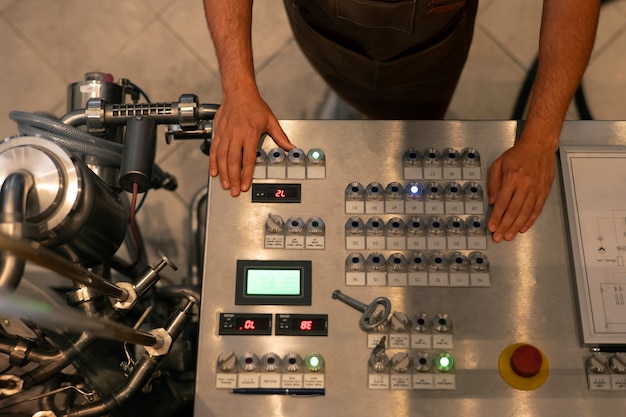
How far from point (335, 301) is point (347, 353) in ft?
0.27

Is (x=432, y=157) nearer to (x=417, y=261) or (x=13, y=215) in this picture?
(x=417, y=261)

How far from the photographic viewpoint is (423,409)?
0.98m

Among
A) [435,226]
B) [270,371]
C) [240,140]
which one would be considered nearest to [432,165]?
[435,226]

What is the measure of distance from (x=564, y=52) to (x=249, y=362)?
2.48ft

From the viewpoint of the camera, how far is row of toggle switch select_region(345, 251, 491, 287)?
3.42 ft

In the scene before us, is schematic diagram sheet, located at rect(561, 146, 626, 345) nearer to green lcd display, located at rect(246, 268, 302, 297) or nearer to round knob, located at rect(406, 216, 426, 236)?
round knob, located at rect(406, 216, 426, 236)

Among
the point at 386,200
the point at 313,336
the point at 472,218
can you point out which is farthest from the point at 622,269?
the point at 313,336

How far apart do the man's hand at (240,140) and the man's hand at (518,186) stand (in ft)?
1.17

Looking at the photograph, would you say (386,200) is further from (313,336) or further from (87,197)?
(87,197)

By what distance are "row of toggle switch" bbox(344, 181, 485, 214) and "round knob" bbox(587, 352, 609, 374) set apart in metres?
0.28

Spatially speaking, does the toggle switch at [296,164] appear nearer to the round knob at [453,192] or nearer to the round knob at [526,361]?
the round knob at [453,192]

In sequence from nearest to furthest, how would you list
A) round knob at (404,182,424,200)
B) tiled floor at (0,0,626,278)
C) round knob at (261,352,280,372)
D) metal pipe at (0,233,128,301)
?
metal pipe at (0,233,128,301) < round knob at (261,352,280,372) < round knob at (404,182,424,200) < tiled floor at (0,0,626,278)

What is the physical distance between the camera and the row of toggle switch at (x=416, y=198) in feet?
3.57

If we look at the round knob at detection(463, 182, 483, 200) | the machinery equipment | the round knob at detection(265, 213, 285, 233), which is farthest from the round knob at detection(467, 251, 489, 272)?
the machinery equipment
